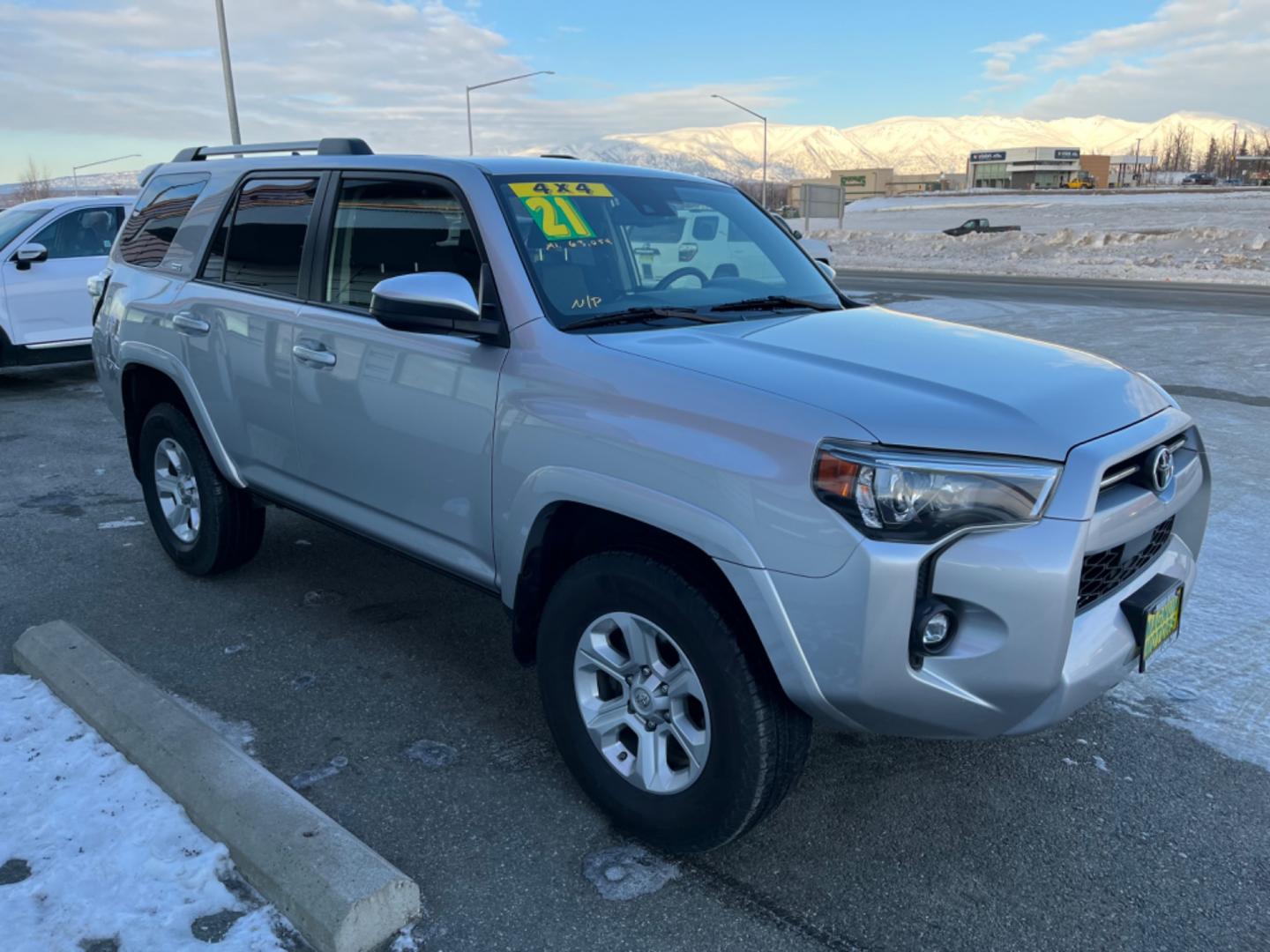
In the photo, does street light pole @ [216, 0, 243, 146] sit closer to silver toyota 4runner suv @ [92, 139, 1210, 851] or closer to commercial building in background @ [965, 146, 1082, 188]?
silver toyota 4runner suv @ [92, 139, 1210, 851]

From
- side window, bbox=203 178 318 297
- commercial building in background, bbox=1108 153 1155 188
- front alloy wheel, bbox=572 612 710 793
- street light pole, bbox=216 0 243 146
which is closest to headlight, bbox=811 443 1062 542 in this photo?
front alloy wheel, bbox=572 612 710 793

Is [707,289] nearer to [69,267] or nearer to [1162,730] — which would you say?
[1162,730]

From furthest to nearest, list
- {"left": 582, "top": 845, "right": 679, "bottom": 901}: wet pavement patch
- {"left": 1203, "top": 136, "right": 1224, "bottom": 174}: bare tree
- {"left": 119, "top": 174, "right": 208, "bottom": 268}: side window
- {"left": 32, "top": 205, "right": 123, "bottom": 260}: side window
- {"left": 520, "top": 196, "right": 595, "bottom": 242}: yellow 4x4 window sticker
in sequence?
A: {"left": 1203, "top": 136, "right": 1224, "bottom": 174}: bare tree < {"left": 32, "top": 205, "right": 123, "bottom": 260}: side window < {"left": 119, "top": 174, "right": 208, "bottom": 268}: side window < {"left": 520, "top": 196, "right": 595, "bottom": 242}: yellow 4x4 window sticker < {"left": 582, "top": 845, "right": 679, "bottom": 901}: wet pavement patch

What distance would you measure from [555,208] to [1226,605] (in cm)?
334

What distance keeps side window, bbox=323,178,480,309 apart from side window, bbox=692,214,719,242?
90cm

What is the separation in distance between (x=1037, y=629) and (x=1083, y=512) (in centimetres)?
29

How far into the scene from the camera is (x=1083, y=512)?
2.34m

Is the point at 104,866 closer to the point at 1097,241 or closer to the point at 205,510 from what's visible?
the point at 205,510

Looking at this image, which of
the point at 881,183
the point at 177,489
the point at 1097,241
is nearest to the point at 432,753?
the point at 177,489

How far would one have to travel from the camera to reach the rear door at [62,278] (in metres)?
10.1

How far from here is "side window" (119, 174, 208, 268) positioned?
A: 482 cm

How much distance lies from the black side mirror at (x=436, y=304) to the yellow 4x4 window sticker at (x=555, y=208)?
15.9 inches

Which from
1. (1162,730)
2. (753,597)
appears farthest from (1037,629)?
(1162,730)

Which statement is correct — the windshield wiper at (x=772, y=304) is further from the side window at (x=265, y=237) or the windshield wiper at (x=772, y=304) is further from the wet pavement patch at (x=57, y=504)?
the wet pavement patch at (x=57, y=504)
